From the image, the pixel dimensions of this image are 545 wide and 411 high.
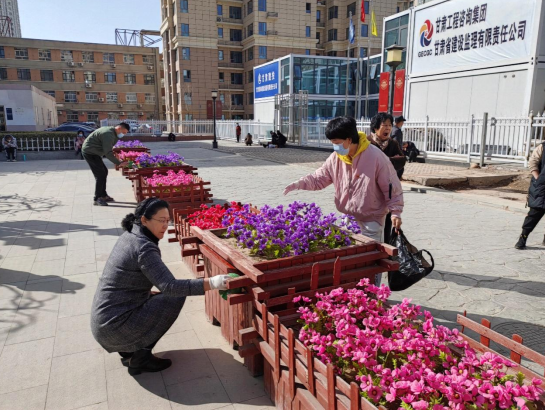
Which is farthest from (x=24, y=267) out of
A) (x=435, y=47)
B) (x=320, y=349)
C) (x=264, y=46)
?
(x=264, y=46)

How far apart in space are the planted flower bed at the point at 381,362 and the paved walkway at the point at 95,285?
1.93 ft

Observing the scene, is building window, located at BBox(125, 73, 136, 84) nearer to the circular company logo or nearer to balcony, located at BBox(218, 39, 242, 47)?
balcony, located at BBox(218, 39, 242, 47)

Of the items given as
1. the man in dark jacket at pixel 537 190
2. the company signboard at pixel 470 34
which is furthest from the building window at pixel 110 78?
the man in dark jacket at pixel 537 190

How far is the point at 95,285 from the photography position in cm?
446

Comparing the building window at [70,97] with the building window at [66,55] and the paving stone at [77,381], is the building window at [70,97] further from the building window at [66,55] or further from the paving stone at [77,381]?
the paving stone at [77,381]

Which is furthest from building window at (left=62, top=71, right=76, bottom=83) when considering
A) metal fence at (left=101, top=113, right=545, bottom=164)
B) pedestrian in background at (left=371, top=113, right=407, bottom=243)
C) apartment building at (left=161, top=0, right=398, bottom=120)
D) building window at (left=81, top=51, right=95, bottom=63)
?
pedestrian in background at (left=371, top=113, right=407, bottom=243)

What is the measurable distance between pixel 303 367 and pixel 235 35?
5801 cm

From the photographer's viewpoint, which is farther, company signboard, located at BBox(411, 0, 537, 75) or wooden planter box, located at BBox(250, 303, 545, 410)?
company signboard, located at BBox(411, 0, 537, 75)

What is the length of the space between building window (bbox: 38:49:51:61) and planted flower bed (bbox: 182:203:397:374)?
62.7 m

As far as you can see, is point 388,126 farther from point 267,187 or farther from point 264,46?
point 264,46

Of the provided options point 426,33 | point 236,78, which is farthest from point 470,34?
point 236,78

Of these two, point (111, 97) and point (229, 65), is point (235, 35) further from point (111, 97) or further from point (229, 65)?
point (111, 97)

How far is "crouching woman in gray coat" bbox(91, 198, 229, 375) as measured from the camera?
8.77 ft

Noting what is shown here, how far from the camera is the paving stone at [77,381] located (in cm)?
261
